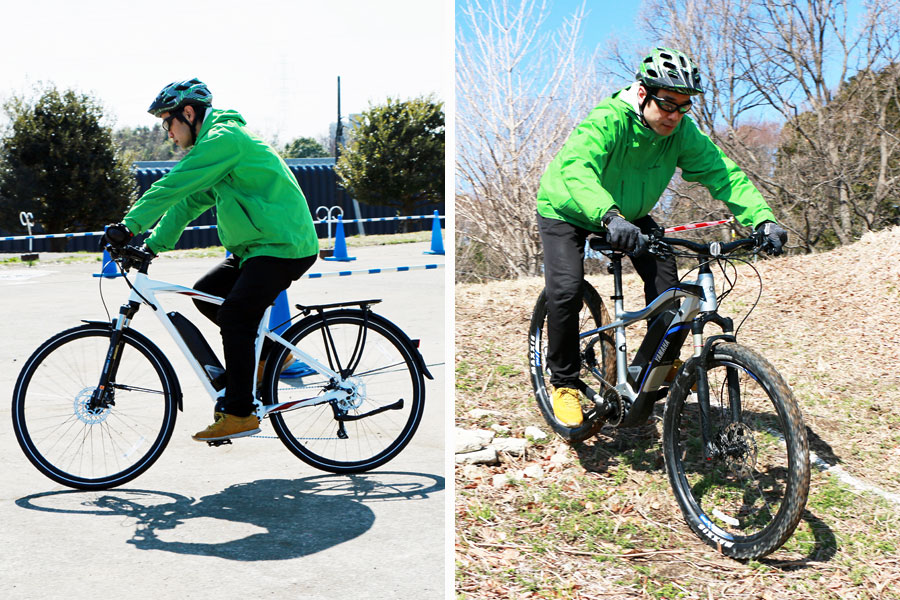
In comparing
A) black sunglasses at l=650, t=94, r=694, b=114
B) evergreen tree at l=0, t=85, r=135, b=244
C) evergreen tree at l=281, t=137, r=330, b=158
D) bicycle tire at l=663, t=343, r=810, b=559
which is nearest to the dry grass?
bicycle tire at l=663, t=343, r=810, b=559

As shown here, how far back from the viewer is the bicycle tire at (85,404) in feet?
14.8

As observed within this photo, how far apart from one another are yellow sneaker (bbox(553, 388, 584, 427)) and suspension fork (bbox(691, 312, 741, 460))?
833mm

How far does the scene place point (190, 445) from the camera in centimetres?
524

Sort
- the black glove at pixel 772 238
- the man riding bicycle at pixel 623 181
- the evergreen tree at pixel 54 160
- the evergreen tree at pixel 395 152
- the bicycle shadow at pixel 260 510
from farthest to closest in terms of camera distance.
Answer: the evergreen tree at pixel 395 152 → the evergreen tree at pixel 54 160 → the man riding bicycle at pixel 623 181 → the bicycle shadow at pixel 260 510 → the black glove at pixel 772 238

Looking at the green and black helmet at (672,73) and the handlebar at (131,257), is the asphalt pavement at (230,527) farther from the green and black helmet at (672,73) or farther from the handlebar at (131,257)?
the green and black helmet at (672,73)

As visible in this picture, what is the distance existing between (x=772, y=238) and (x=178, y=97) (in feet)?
9.00

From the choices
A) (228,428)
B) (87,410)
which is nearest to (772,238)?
(228,428)

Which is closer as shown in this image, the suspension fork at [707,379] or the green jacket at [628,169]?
the suspension fork at [707,379]

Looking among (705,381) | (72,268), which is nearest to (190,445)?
(705,381)

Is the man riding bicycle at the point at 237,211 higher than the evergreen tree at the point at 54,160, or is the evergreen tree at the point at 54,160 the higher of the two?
the evergreen tree at the point at 54,160

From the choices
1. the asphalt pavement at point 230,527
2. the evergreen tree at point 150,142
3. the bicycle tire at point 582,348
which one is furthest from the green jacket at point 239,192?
the evergreen tree at point 150,142

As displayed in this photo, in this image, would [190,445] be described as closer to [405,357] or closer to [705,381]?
[405,357]

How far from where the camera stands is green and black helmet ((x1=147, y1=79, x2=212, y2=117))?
4.38 meters

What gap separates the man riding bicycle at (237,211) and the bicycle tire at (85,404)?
11.6 inches
